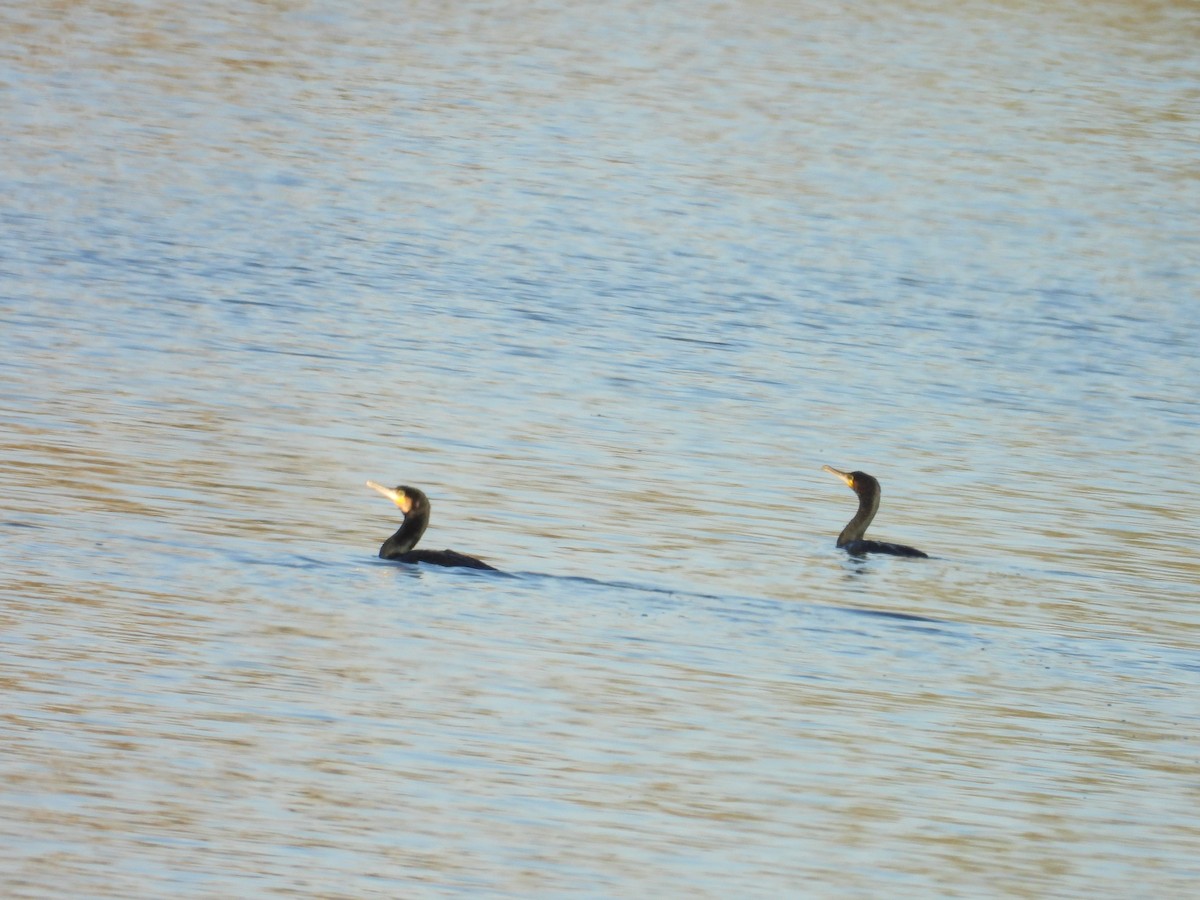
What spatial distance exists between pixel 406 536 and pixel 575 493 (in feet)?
6.62

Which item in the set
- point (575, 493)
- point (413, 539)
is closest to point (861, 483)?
point (575, 493)

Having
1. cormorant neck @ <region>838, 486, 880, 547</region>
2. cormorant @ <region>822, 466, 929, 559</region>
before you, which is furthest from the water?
cormorant neck @ <region>838, 486, 880, 547</region>

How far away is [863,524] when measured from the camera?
1385 cm

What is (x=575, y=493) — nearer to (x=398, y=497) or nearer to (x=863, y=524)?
(x=863, y=524)

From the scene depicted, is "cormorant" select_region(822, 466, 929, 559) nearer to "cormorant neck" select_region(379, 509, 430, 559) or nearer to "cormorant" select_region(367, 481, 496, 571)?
"cormorant" select_region(367, 481, 496, 571)

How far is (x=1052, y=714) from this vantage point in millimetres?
10555

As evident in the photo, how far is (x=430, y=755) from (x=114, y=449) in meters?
5.40

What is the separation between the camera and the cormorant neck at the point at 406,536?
12227 mm

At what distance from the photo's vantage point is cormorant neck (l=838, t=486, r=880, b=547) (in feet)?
45.0

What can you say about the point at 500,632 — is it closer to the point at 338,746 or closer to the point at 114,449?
the point at 338,746

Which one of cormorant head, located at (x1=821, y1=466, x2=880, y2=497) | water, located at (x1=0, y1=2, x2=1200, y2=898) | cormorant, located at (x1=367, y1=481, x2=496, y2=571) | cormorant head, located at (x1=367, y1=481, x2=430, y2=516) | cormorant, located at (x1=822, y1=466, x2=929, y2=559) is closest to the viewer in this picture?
water, located at (x1=0, y1=2, x2=1200, y2=898)

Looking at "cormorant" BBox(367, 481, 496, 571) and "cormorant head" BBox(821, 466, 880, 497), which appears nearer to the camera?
"cormorant" BBox(367, 481, 496, 571)

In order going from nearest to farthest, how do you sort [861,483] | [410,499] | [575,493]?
[410,499] → [575,493] → [861,483]

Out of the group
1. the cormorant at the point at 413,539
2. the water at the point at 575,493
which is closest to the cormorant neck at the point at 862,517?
the water at the point at 575,493
